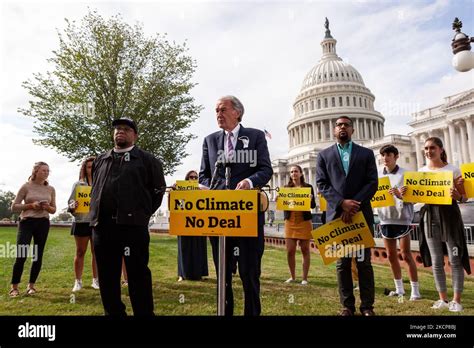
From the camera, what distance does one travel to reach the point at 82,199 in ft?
22.9

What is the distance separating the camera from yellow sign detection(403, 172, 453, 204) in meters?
5.53

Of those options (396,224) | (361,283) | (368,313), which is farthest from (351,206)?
(396,224)

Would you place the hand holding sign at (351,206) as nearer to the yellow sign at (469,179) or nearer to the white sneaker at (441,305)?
the white sneaker at (441,305)

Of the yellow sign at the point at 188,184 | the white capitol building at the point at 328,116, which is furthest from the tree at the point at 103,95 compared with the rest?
the white capitol building at the point at 328,116

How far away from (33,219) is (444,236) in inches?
271

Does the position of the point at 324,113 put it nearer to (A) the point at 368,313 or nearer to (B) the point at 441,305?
(B) the point at 441,305

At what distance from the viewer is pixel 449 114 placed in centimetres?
6469

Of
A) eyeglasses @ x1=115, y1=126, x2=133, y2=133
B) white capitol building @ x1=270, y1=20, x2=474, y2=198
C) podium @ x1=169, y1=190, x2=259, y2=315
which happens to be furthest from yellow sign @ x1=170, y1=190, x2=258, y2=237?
white capitol building @ x1=270, y1=20, x2=474, y2=198

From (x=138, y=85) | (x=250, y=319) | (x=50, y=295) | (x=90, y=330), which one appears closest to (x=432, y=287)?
(x=250, y=319)

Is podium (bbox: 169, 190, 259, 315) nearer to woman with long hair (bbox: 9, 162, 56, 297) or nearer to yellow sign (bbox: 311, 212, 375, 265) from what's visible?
yellow sign (bbox: 311, 212, 375, 265)

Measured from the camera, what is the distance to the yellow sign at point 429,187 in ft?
18.1

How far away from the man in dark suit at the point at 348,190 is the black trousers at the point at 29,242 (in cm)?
505

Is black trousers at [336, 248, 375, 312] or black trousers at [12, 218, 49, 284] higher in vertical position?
black trousers at [12, 218, 49, 284]

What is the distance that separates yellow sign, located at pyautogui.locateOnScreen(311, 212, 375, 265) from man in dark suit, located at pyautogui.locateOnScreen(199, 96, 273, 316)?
3.32 ft
